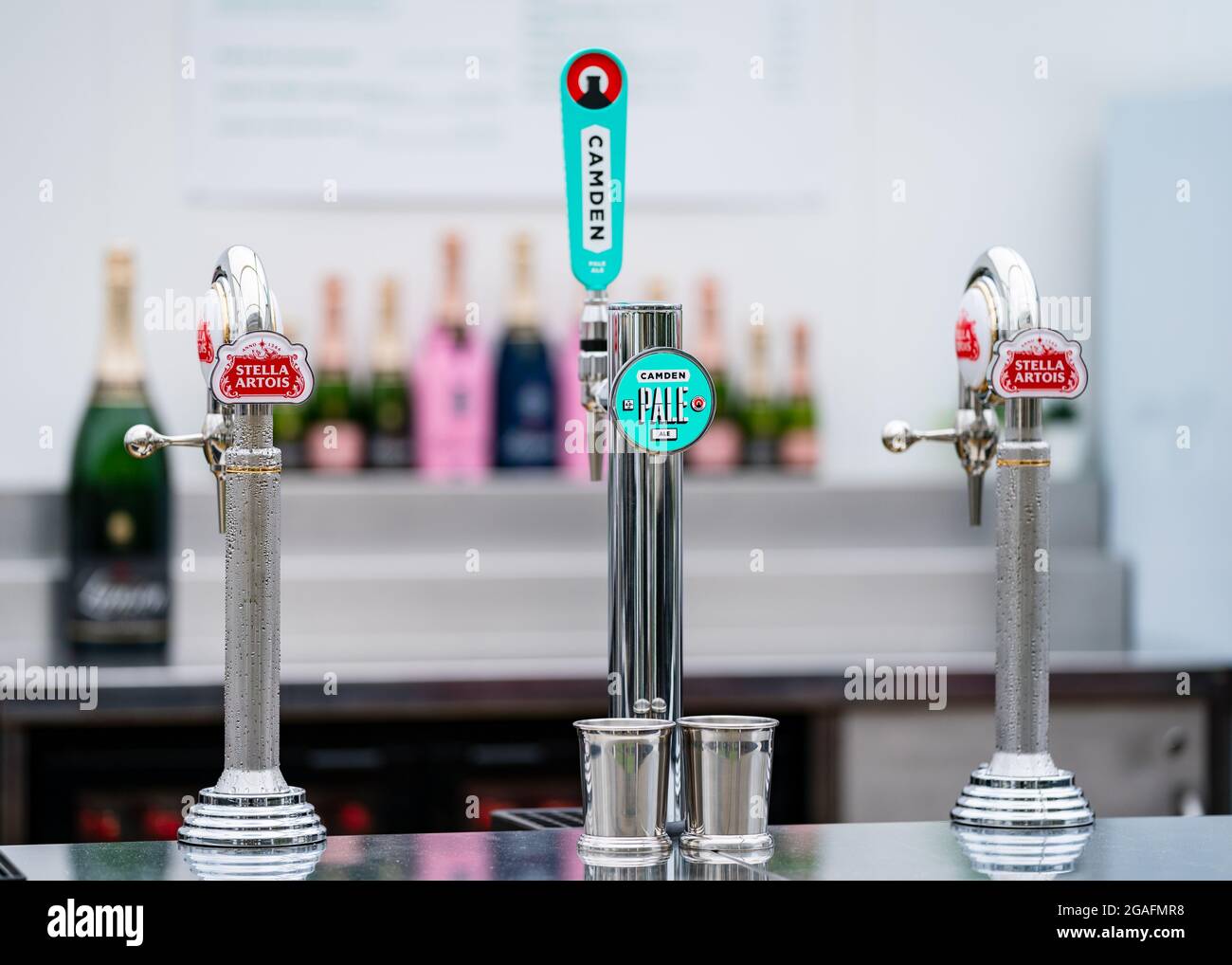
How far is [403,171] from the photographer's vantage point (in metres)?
2.63

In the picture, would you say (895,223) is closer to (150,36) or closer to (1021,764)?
(150,36)

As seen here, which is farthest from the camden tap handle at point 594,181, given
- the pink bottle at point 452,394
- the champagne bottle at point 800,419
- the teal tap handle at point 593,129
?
the champagne bottle at point 800,419

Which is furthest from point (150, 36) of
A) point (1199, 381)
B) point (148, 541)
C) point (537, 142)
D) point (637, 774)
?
point (637, 774)

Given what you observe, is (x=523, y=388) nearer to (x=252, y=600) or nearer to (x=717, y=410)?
(x=717, y=410)

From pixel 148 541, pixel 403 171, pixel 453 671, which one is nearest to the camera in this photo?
pixel 453 671

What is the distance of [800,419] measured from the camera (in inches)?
105

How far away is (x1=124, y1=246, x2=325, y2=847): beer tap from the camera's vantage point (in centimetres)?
94

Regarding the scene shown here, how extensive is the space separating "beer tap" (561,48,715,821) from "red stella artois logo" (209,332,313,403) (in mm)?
181

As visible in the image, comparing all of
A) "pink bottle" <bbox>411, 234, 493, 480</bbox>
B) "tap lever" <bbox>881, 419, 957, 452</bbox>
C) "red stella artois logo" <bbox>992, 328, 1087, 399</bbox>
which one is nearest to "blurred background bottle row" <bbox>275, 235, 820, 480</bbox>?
"pink bottle" <bbox>411, 234, 493, 480</bbox>

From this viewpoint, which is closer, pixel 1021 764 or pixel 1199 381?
pixel 1021 764

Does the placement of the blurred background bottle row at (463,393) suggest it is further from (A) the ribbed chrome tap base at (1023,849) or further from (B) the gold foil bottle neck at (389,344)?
(A) the ribbed chrome tap base at (1023,849)

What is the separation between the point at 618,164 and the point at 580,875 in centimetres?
44

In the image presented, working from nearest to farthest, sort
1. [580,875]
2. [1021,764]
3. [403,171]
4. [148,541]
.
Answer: [580,875] → [1021,764] → [148,541] → [403,171]

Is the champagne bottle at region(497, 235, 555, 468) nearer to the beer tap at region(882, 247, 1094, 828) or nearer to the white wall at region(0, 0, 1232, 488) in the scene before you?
the white wall at region(0, 0, 1232, 488)
